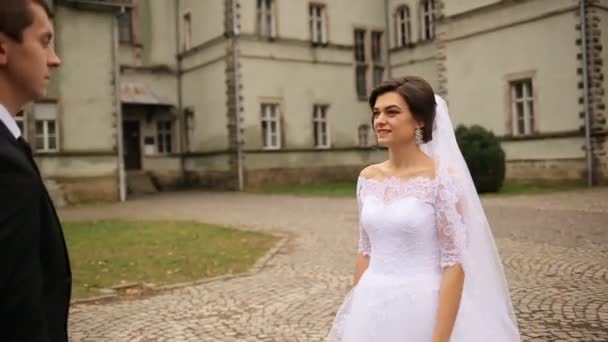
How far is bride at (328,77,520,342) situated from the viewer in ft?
8.29

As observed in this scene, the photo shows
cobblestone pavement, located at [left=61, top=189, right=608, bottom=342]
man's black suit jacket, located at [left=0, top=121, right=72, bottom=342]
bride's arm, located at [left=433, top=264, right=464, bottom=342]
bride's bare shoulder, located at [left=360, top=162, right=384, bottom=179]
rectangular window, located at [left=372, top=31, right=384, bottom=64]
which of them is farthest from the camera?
rectangular window, located at [left=372, top=31, right=384, bottom=64]

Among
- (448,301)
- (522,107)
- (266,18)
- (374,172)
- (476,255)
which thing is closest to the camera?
(448,301)

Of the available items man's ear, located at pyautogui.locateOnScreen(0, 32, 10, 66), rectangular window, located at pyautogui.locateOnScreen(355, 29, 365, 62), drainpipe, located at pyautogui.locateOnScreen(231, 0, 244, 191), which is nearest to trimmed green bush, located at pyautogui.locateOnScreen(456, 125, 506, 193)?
drainpipe, located at pyautogui.locateOnScreen(231, 0, 244, 191)

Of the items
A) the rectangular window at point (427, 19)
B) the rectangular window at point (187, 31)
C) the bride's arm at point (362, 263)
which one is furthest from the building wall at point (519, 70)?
the bride's arm at point (362, 263)

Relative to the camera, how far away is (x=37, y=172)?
4.54 ft

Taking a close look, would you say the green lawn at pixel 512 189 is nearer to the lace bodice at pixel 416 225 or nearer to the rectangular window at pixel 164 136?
the rectangular window at pixel 164 136

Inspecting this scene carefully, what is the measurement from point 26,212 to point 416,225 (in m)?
1.71

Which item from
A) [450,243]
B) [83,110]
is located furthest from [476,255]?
[83,110]

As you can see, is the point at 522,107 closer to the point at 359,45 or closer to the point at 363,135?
the point at 363,135

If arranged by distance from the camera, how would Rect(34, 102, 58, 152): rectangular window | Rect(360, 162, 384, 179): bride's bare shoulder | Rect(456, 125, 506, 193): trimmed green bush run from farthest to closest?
Rect(34, 102, 58, 152): rectangular window, Rect(456, 125, 506, 193): trimmed green bush, Rect(360, 162, 384, 179): bride's bare shoulder

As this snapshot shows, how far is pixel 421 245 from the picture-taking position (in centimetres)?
259

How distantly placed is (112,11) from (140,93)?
6.19 meters

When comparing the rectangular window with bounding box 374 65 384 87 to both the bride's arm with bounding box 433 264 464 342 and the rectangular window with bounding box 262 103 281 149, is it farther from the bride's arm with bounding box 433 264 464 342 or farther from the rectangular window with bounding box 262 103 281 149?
the bride's arm with bounding box 433 264 464 342

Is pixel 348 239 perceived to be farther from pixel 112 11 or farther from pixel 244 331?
pixel 112 11
